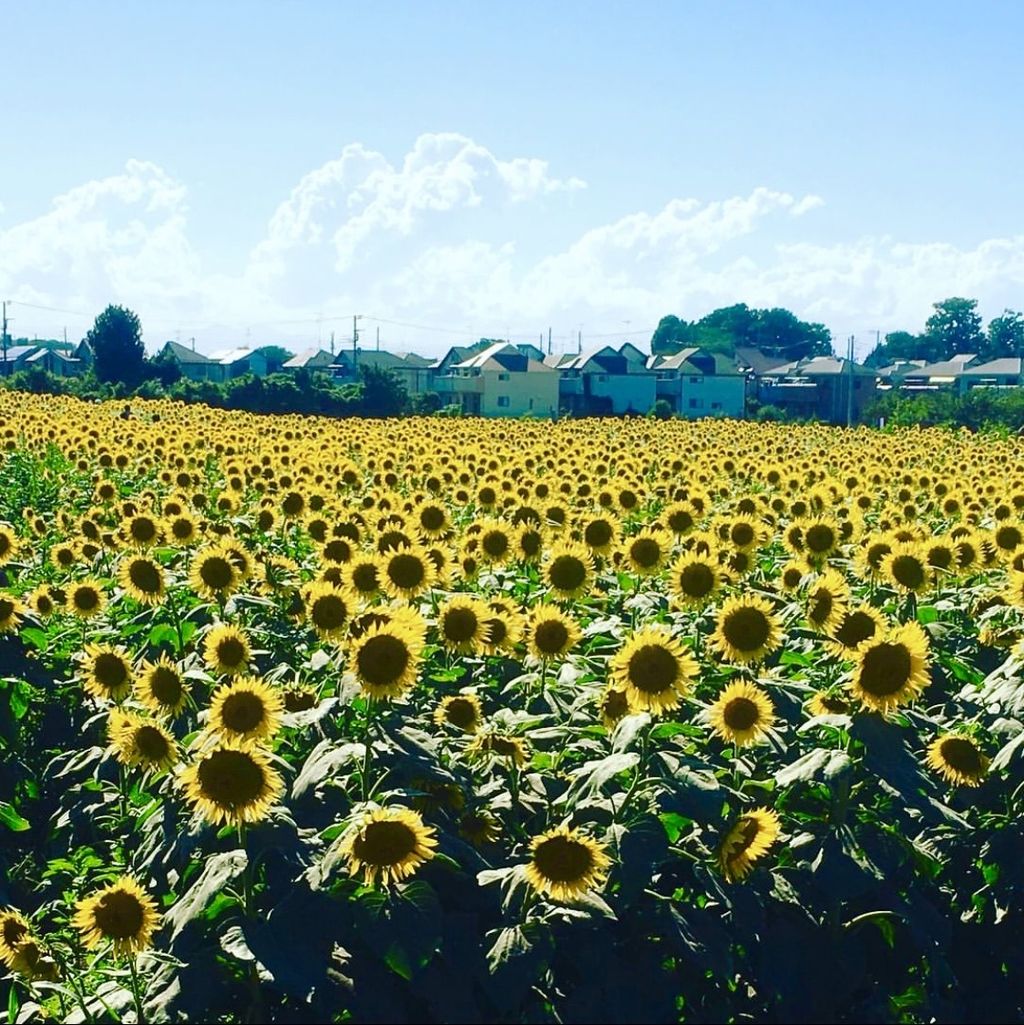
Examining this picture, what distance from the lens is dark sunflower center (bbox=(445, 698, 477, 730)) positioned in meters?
4.96

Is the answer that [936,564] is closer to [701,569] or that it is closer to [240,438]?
[701,569]

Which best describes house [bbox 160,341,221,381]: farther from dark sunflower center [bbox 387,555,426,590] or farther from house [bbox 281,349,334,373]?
dark sunflower center [bbox 387,555,426,590]

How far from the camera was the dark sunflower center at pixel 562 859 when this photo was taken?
3.88m

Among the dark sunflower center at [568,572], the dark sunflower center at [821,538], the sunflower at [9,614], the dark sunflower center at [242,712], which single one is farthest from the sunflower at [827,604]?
the sunflower at [9,614]

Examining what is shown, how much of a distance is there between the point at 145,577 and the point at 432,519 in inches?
69.0

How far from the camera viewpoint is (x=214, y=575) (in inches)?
262

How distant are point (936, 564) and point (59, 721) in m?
4.69

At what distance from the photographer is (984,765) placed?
4809mm

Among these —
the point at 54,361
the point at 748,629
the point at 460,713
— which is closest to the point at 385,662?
the point at 460,713

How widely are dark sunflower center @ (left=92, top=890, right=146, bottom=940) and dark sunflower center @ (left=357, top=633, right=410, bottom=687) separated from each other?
95 cm

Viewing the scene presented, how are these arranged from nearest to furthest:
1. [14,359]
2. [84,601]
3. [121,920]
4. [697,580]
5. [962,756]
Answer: [121,920], [962,756], [697,580], [84,601], [14,359]

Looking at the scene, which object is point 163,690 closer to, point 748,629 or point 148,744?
point 148,744

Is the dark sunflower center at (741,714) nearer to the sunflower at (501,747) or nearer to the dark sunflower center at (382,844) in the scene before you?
the sunflower at (501,747)

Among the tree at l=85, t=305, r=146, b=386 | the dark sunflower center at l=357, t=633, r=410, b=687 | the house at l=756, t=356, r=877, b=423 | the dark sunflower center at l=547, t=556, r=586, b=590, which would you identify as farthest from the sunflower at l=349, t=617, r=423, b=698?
the house at l=756, t=356, r=877, b=423
